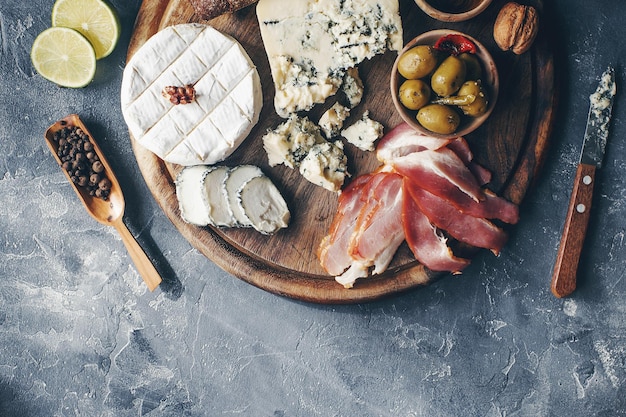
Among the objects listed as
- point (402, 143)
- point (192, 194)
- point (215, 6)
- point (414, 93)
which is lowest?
point (192, 194)

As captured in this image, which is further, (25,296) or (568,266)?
(25,296)

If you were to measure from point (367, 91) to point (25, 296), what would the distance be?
74.7 inches

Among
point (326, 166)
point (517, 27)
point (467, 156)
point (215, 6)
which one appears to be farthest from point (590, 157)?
point (215, 6)

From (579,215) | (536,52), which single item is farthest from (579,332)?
(536,52)

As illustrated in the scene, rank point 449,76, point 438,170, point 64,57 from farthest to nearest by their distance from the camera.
Answer: point 64,57 → point 438,170 → point 449,76

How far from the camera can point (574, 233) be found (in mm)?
2432

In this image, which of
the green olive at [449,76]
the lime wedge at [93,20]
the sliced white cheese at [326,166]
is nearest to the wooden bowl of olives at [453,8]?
the green olive at [449,76]

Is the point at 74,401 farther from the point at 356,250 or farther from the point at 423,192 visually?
the point at 423,192

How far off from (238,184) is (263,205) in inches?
5.5

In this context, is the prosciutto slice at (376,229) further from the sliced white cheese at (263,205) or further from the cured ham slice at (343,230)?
the sliced white cheese at (263,205)

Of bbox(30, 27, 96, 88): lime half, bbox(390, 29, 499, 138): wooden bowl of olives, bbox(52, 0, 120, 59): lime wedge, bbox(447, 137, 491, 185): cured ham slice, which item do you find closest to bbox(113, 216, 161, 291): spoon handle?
bbox(30, 27, 96, 88): lime half

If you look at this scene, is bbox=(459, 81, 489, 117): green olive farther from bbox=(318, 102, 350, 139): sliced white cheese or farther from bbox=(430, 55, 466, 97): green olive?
bbox=(318, 102, 350, 139): sliced white cheese

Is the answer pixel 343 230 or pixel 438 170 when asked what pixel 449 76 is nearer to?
pixel 438 170

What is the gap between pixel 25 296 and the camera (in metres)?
2.72
